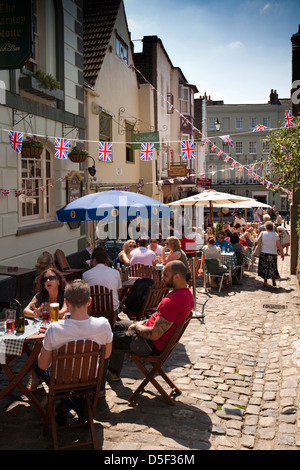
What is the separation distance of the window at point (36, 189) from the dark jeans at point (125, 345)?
5.31 m

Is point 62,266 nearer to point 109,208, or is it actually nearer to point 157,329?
point 109,208

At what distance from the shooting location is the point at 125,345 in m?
5.02

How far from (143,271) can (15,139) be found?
3495 millimetres

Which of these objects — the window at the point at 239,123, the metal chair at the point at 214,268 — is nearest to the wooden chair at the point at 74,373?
the metal chair at the point at 214,268

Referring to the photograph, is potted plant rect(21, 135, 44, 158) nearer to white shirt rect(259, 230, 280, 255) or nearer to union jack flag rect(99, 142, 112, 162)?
union jack flag rect(99, 142, 112, 162)

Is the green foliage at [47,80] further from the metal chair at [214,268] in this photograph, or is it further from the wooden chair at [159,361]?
the wooden chair at [159,361]

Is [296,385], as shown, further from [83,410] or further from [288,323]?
[288,323]

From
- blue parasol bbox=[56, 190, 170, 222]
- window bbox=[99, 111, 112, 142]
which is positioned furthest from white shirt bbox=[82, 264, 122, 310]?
window bbox=[99, 111, 112, 142]

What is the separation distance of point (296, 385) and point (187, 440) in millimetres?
1708

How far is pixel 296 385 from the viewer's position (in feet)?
16.8

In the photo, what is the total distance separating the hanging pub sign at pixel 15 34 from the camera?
691 cm
